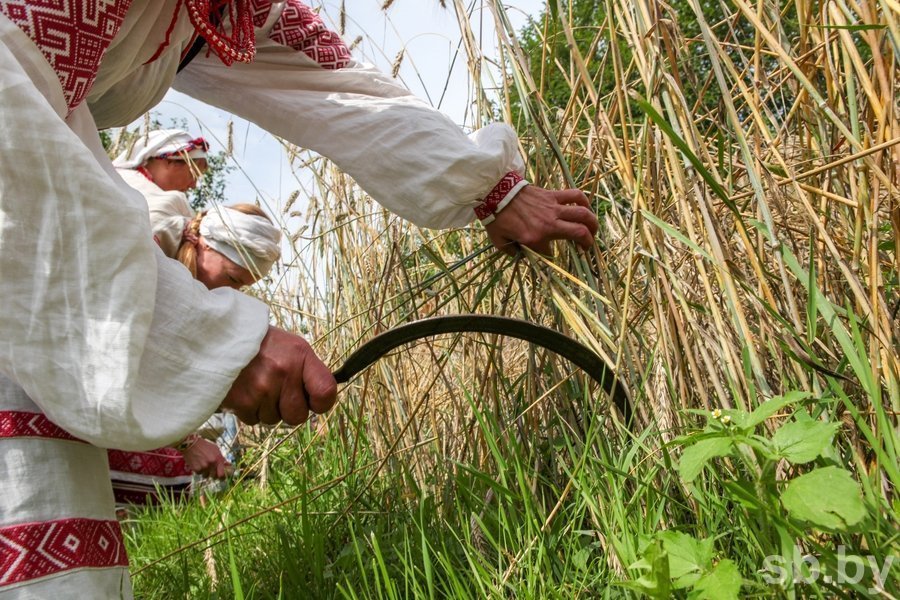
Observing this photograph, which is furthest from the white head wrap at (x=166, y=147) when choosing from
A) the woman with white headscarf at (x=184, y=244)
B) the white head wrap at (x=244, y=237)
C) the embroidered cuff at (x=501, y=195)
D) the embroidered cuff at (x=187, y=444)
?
the embroidered cuff at (x=501, y=195)

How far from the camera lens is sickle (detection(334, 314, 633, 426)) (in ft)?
3.29

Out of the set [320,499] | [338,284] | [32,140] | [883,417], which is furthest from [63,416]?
[338,284]

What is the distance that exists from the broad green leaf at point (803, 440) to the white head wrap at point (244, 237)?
1760 mm

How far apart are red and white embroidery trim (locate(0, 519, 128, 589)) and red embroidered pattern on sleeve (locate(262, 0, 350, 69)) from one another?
0.79 meters

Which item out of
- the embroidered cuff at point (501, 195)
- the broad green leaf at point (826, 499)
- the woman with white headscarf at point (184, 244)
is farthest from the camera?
the woman with white headscarf at point (184, 244)

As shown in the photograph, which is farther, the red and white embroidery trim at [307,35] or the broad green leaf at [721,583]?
the red and white embroidery trim at [307,35]

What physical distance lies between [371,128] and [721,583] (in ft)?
2.80

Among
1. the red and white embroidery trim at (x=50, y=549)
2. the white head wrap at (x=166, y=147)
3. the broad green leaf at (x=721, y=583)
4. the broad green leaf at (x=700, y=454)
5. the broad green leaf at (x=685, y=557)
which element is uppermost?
the white head wrap at (x=166, y=147)

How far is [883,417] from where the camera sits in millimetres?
715

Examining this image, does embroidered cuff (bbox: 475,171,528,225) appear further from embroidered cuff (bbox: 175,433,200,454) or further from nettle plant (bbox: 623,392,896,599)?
embroidered cuff (bbox: 175,433,200,454)

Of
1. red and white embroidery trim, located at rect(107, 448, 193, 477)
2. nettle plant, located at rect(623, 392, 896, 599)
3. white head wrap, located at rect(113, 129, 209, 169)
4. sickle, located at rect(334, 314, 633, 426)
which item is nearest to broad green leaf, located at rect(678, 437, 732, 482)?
nettle plant, located at rect(623, 392, 896, 599)

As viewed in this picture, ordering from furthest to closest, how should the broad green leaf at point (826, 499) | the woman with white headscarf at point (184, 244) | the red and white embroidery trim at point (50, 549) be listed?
the woman with white headscarf at point (184, 244) < the red and white embroidery trim at point (50, 549) < the broad green leaf at point (826, 499)

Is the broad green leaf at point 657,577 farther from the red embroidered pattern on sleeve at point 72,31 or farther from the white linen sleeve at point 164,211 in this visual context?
the white linen sleeve at point 164,211

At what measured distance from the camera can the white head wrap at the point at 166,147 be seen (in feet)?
7.88
